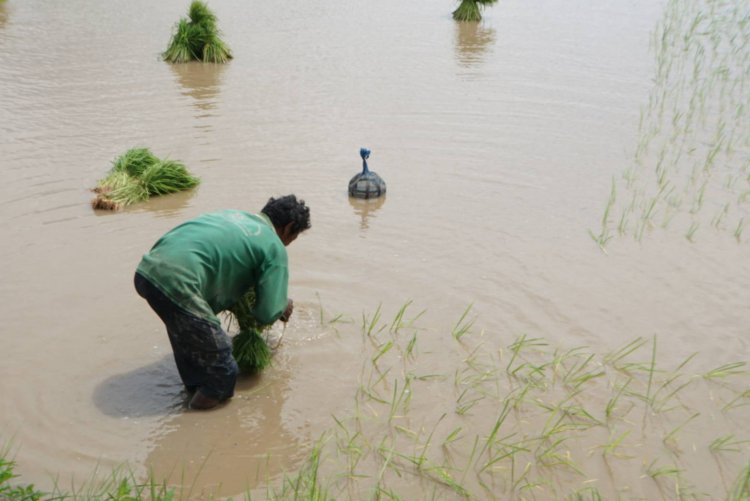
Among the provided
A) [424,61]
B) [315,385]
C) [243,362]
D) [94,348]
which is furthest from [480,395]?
[424,61]

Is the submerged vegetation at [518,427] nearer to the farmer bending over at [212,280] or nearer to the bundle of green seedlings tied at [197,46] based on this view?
the farmer bending over at [212,280]

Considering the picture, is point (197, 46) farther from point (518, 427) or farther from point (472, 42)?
point (518, 427)

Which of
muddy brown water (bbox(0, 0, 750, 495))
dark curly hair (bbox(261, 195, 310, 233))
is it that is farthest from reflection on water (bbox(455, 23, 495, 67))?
dark curly hair (bbox(261, 195, 310, 233))

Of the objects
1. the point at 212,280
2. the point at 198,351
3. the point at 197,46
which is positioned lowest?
the point at 198,351

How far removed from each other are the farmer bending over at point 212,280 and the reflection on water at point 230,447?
144 mm

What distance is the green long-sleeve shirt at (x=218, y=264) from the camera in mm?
3748

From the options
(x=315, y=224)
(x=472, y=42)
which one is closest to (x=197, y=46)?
(x=472, y=42)

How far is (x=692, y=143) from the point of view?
27.9 ft

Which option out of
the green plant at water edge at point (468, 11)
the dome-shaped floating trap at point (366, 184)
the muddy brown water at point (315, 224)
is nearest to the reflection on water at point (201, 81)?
the muddy brown water at point (315, 224)

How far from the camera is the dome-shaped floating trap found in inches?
275

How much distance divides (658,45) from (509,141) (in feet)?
18.5

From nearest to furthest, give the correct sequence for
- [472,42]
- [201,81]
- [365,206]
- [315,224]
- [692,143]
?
[315,224]
[365,206]
[692,143]
[201,81]
[472,42]

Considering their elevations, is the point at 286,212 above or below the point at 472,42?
below

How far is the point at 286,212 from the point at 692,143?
19.9ft
